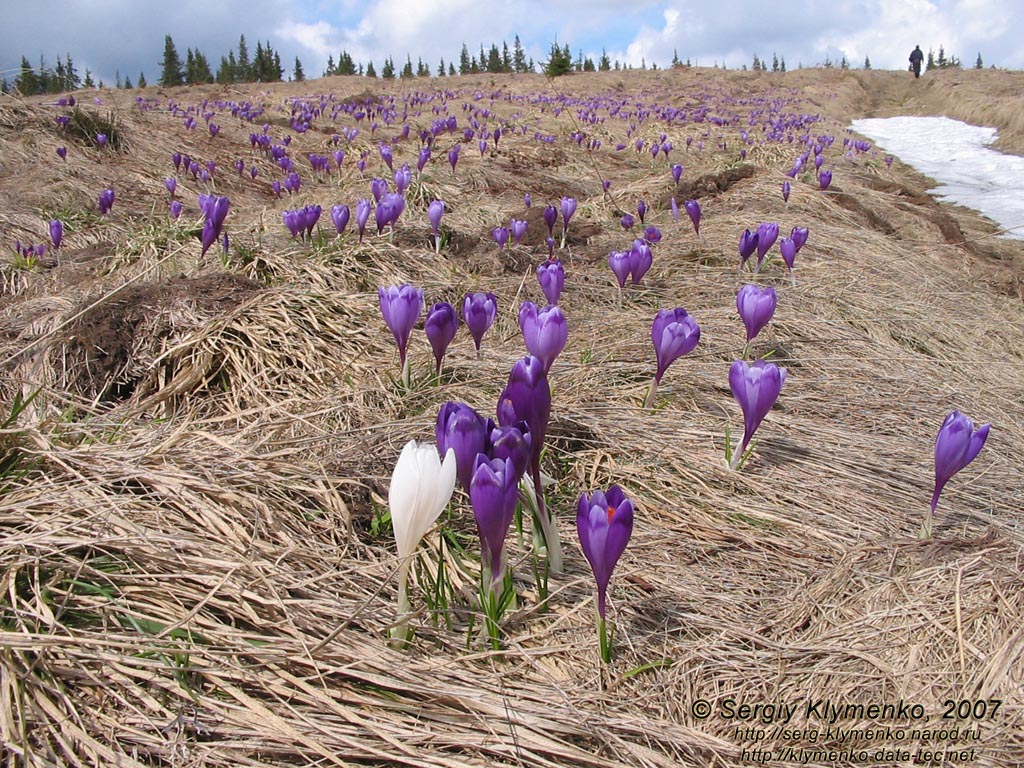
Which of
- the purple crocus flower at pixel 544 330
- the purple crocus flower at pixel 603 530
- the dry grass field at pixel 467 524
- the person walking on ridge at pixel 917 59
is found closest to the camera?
the dry grass field at pixel 467 524

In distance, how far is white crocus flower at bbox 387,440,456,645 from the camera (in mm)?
1302

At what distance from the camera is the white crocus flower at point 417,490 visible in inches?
51.3

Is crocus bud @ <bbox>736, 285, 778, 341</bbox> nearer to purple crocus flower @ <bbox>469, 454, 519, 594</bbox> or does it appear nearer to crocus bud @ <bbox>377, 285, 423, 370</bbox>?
crocus bud @ <bbox>377, 285, 423, 370</bbox>

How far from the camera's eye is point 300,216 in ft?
12.9

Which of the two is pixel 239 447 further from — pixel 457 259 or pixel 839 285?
pixel 839 285

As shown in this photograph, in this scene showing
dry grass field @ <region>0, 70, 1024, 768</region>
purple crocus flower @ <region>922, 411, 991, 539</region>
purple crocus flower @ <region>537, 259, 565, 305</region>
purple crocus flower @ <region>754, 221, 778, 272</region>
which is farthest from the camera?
purple crocus flower @ <region>754, 221, 778, 272</region>

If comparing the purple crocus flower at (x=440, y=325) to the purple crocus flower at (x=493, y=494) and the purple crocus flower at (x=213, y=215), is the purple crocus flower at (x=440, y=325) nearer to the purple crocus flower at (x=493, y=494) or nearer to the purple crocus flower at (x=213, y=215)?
the purple crocus flower at (x=493, y=494)

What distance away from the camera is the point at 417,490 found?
131 cm

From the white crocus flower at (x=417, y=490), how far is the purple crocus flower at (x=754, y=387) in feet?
3.66

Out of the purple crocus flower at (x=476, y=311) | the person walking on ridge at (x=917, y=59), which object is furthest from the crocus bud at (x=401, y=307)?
the person walking on ridge at (x=917, y=59)

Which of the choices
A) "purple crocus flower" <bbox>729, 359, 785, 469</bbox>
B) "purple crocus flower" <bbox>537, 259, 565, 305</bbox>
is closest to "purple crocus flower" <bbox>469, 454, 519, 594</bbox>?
"purple crocus flower" <bbox>729, 359, 785, 469</bbox>

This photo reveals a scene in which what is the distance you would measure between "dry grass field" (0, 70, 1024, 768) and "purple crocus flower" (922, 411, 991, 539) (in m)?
0.16

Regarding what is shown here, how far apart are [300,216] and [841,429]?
2.84 metres

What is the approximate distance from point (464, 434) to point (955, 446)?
4.03ft
